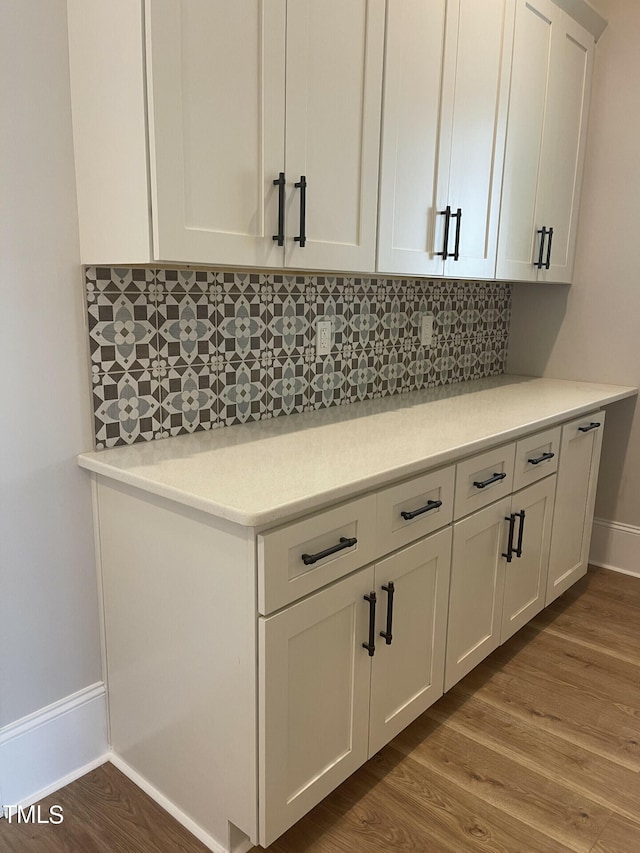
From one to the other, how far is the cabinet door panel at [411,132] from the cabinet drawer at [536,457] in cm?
64

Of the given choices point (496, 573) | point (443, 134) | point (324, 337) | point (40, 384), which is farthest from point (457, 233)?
point (40, 384)

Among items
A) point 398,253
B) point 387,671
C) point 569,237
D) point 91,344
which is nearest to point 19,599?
point 91,344

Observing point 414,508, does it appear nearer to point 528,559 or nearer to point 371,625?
point 371,625

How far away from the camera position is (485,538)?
1.93 metres

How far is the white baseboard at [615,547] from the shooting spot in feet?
9.61

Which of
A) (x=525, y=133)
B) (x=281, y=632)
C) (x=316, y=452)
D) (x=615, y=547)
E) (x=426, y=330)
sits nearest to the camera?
(x=281, y=632)

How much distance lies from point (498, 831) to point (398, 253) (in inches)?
59.2

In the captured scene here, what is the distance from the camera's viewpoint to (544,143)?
247 cm

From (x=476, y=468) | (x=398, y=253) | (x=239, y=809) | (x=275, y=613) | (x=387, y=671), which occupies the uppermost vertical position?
(x=398, y=253)

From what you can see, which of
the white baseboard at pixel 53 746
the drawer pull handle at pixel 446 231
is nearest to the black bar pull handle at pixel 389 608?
the white baseboard at pixel 53 746

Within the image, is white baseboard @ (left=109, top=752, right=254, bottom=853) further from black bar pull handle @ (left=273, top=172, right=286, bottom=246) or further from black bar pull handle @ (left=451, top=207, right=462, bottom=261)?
black bar pull handle @ (left=451, top=207, right=462, bottom=261)

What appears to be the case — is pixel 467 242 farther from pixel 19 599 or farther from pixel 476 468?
pixel 19 599

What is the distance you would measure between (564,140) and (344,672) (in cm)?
226

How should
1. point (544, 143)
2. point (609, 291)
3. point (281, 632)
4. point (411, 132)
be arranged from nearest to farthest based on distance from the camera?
point (281, 632) < point (411, 132) < point (544, 143) < point (609, 291)
